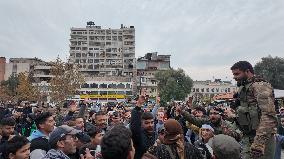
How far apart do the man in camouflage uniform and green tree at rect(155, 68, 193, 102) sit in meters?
78.8

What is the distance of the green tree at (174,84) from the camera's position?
8569 cm

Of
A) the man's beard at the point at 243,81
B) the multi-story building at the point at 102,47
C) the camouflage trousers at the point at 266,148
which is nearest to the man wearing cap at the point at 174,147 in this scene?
the camouflage trousers at the point at 266,148

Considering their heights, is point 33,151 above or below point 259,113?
below

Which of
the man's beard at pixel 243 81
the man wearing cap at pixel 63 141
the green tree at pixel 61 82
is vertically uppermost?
the green tree at pixel 61 82

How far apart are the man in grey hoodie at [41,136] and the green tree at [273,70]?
207 feet

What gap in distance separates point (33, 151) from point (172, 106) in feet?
23.0

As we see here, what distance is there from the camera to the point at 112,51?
135 m

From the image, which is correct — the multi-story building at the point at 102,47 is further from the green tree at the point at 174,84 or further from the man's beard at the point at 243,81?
the man's beard at the point at 243,81

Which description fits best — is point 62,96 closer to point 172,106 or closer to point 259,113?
point 172,106

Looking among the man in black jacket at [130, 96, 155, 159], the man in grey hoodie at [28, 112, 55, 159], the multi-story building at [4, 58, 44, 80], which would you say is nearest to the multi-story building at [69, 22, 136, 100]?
the multi-story building at [4, 58, 44, 80]

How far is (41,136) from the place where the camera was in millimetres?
6508

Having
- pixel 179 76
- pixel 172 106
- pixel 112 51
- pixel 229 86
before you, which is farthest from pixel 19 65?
pixel 172 106

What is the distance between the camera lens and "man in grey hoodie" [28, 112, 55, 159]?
5.54 meters

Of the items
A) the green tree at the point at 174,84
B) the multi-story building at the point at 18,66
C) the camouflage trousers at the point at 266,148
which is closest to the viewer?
the camouflage trousers at the point at 266,148
